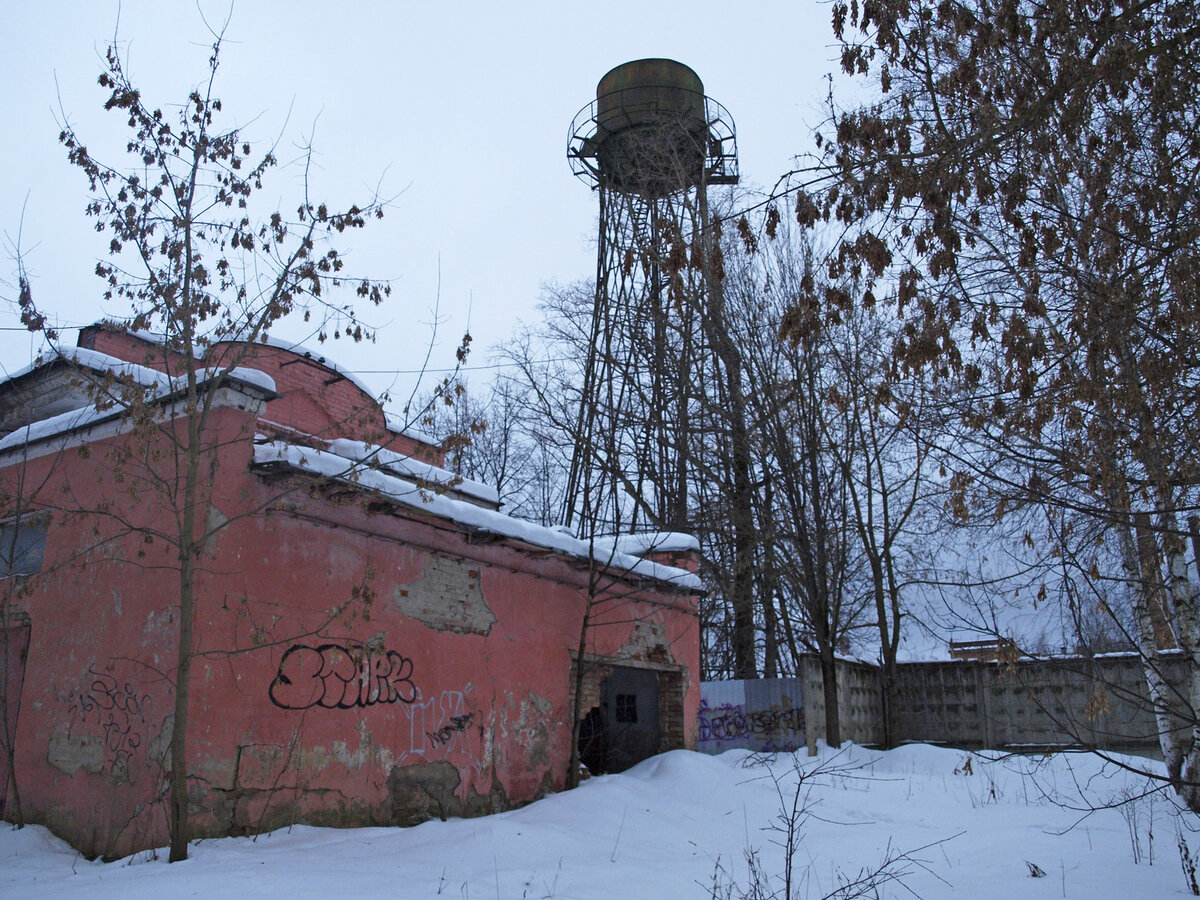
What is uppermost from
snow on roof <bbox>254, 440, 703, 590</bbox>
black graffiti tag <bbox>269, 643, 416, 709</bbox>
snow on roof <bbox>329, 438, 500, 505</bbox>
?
snow on roof <bbox>329, 438, 500, 505</bbox>

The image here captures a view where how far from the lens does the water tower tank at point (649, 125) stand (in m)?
16.9

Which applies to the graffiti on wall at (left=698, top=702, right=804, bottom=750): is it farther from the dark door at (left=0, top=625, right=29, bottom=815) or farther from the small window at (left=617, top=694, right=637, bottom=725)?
the dark door at (left=0, top=625, right=29, bottom=815)

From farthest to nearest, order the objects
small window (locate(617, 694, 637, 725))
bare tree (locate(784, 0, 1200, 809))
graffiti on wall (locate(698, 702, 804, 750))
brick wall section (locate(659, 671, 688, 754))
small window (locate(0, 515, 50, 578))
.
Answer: graffiti on wall (locate(698, 702, 804, 750))
small window (locate(617, 694, 637, 725))
brick wall section (locate(659, 671, 688, 754))
small window (locate(0, 515, 50, 578))
bare tree (locate(784, 0, 1200, 809))

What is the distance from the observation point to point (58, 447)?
8.29m

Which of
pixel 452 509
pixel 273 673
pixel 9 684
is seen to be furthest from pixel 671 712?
pixel 9 684

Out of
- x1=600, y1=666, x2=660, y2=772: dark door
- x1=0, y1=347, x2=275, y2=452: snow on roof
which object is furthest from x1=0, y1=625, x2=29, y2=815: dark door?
x1=600, y1=666, x2=660, y2=772: dark door

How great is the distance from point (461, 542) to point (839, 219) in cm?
536

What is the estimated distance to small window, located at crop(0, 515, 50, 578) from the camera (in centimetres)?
826

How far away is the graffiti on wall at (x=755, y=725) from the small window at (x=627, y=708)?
3.11 meters

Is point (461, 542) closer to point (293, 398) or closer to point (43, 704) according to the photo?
point (43, 704)

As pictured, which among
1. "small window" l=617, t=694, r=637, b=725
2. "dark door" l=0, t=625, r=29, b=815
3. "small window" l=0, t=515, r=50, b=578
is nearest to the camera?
"dark door" l=0, t=625, r=29, b=815

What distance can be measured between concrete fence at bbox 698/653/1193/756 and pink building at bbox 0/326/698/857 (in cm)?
584

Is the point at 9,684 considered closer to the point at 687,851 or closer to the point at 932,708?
the point at 687,851

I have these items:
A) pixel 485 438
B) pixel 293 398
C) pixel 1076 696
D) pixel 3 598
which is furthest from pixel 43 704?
pixel 485 438
